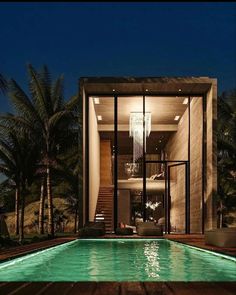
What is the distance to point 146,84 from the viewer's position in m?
17.1

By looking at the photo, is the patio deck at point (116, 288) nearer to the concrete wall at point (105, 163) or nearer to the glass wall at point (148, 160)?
the glass wall at point (148, 160)

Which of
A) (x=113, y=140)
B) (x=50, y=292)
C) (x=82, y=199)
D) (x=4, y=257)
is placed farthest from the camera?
(x=113, y=140)

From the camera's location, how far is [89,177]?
17.9 m

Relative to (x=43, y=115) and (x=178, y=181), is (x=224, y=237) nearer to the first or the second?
(x=178, y=181)

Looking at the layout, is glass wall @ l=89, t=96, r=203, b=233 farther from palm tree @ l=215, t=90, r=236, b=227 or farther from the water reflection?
the water reflection

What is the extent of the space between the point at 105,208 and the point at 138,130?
3.26 m

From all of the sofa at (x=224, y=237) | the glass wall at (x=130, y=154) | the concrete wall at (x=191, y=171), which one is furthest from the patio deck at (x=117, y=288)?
the glass wall at (x=130, y=154)

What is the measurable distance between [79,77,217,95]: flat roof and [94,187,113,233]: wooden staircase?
388cm

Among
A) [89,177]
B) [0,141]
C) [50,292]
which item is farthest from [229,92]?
[50,292]

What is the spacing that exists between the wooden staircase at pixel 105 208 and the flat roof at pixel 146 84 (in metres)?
3.88

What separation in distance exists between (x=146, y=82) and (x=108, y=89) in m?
1.41

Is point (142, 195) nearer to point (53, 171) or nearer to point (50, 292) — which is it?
point (53, 171)

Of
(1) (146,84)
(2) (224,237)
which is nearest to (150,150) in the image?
(1) (146,84)

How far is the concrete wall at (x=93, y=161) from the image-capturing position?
59.8 ft
